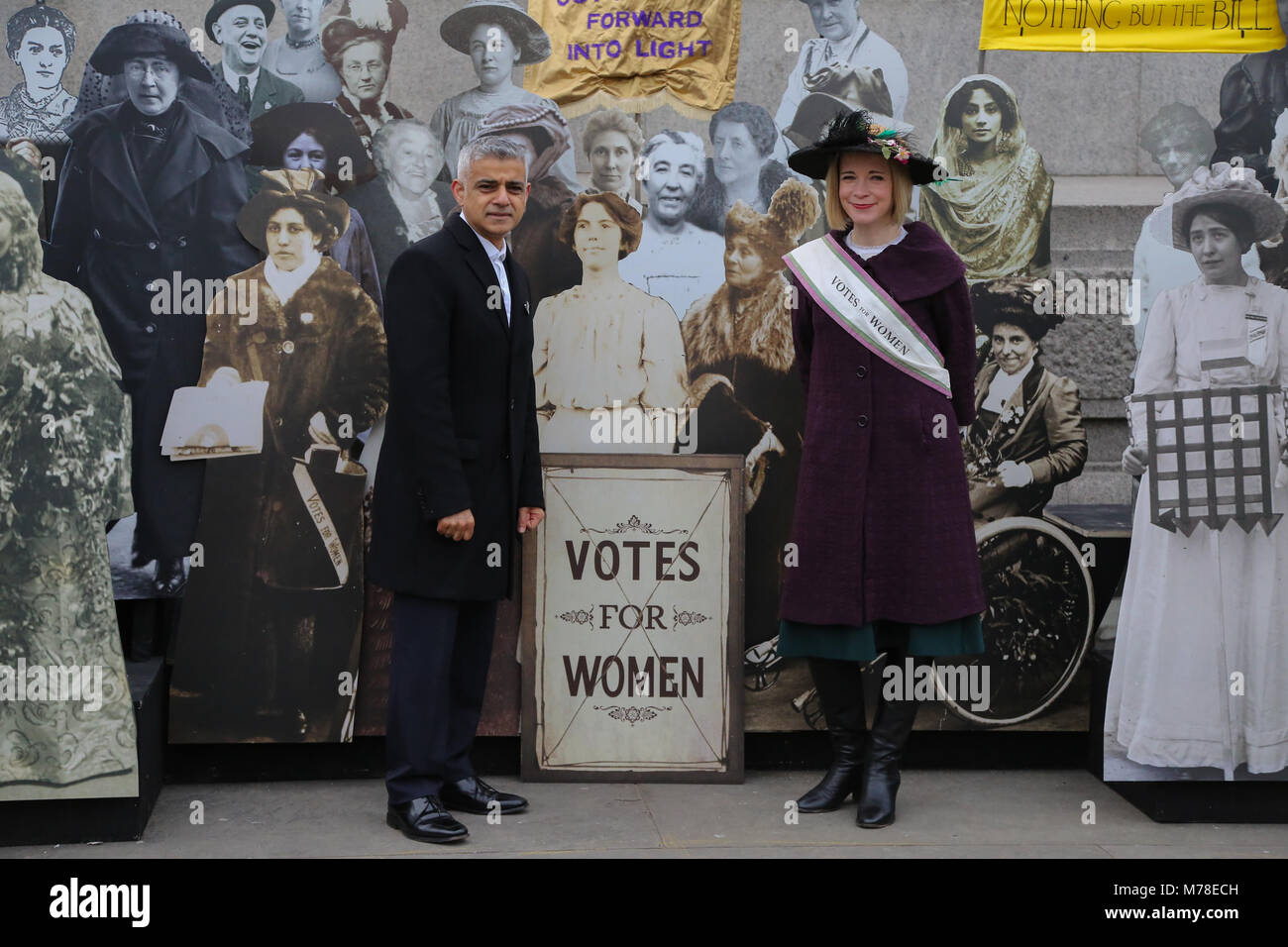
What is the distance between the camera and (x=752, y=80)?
4801mm

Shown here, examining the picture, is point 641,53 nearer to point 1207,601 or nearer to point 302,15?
point 302,15

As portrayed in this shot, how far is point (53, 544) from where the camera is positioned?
411cm

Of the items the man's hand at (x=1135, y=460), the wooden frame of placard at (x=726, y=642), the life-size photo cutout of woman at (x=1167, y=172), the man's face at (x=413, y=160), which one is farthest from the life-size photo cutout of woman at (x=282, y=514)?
the life-size photo cutout of woman at (x=1167, y=172)

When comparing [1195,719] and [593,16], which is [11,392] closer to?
[593,16]

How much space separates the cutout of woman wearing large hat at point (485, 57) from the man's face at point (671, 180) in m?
0.42

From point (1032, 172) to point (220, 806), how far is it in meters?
3.31

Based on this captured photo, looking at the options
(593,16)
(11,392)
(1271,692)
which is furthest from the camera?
(593,16)

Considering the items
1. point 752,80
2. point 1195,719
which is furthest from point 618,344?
point 1195,719

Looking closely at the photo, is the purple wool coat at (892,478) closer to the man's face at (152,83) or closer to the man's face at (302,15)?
the man's face at (302,15)

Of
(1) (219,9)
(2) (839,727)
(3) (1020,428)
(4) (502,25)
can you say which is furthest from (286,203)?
(3) (1020,428)

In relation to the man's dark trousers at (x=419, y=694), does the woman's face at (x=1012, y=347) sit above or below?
above

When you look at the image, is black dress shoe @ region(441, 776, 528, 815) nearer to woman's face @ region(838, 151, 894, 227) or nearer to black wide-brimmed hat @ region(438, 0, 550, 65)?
woman's face @ region(838, 151, 894, 227)

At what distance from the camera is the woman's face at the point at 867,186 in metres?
4.34

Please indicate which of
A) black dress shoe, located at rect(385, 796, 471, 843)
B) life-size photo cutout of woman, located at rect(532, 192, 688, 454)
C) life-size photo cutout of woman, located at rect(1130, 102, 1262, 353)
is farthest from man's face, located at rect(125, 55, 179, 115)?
life-size photo cutout of woman, located at rect(1130, 102, 1262, 353)
